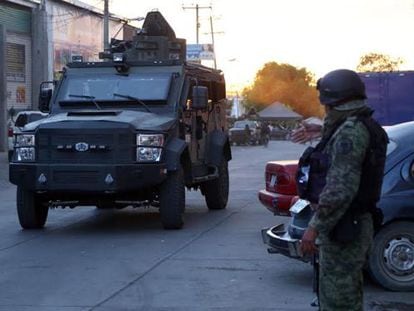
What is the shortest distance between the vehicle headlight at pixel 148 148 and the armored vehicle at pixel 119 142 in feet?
0.04

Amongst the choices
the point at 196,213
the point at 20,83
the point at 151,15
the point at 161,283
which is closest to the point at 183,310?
the point at 161,283

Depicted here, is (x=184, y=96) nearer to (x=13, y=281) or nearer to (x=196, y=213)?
(x=196, y=213)

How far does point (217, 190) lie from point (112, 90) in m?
2.84

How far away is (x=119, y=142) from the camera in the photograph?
10.1 m

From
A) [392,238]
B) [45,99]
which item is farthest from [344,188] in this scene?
[45,99]

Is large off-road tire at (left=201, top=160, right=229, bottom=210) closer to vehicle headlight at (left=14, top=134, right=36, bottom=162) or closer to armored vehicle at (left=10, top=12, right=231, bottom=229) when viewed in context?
armored vehicle at (left=10, top=12, right=231, bottom=229)

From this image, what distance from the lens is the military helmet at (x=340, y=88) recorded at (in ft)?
13.6

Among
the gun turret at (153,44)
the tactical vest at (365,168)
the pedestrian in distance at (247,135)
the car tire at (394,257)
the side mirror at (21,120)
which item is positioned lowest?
the pedestrian in distance at (247,135)

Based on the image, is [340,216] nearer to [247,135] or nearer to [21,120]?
[21,120]

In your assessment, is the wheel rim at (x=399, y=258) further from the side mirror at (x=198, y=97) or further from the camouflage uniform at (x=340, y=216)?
the side mirror at (x=198, y=97)

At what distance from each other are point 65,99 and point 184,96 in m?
1.85

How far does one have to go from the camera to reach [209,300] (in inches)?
264

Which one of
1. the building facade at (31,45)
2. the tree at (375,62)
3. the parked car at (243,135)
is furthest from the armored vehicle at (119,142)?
the tree at (375,62)

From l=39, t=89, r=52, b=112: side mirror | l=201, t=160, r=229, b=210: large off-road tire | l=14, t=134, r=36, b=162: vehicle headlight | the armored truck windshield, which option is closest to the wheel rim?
the armored truck windshield
